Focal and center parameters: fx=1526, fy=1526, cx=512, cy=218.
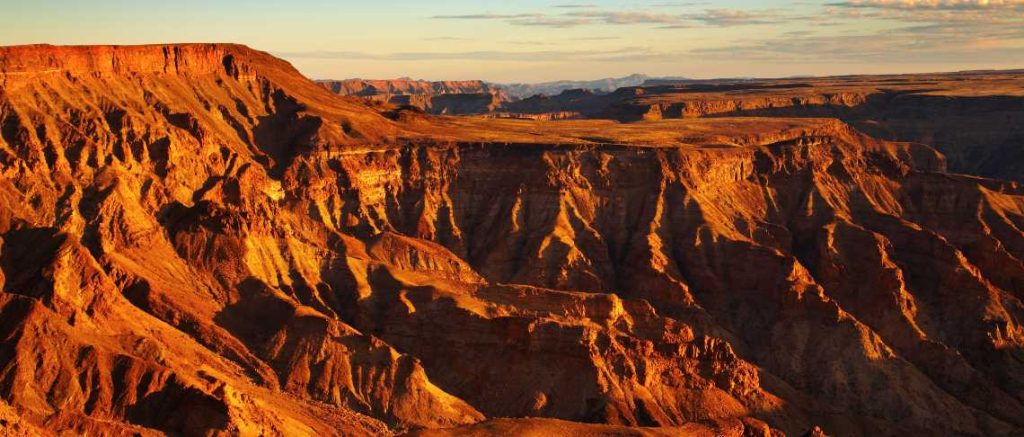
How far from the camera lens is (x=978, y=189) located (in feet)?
591

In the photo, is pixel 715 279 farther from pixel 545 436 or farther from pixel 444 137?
pixel 545 436

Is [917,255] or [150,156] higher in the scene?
[150,156]

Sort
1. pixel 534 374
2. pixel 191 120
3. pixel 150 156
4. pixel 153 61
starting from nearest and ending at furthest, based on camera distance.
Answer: pixel 534 374
pixel 150 156
pixel 191 120
pixel 153 61

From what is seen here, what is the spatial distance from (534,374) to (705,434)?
2260 centimetres

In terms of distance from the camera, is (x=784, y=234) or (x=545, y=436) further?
(x=784, y=234)

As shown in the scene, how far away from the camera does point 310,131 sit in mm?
172500

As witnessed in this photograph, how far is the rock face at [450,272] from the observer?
10781cm

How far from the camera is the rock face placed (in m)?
108

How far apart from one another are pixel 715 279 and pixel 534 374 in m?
44.1

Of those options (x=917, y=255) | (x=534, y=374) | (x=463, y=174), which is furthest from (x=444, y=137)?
(x=534, y=374)

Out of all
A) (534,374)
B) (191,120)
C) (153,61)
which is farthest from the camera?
(153,61)

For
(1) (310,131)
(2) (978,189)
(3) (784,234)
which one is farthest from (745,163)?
(1) (310,131)

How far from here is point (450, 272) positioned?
5748 inches

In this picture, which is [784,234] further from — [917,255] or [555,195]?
[555,195]
